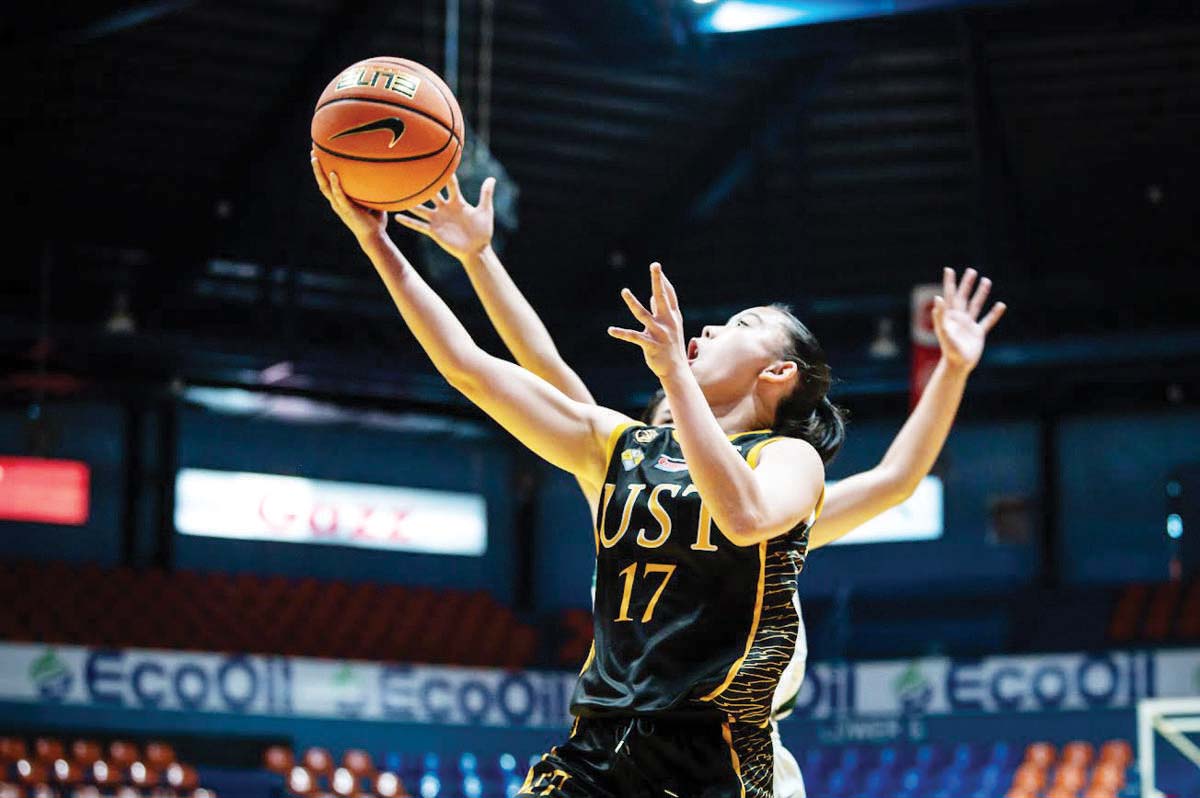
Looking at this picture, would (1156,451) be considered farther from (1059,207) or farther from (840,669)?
(840,669)

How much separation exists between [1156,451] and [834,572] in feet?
14.0

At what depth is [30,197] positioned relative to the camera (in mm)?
16438

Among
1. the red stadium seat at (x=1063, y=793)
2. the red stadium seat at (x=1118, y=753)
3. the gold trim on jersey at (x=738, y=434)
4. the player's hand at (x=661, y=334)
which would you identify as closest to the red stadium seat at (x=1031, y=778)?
the red stadium seat at (x=1063, y=793)

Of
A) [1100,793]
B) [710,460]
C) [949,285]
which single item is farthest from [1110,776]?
[710,460]

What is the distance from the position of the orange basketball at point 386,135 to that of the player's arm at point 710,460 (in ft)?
2.62

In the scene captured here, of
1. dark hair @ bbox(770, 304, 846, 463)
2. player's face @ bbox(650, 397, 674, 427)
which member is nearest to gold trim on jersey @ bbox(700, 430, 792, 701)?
dark hair @ bbox(770, 304, 846, 463)

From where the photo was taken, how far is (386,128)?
146 inches

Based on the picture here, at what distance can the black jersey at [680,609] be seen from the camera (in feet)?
10.3

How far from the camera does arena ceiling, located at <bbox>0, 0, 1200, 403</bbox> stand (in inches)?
573

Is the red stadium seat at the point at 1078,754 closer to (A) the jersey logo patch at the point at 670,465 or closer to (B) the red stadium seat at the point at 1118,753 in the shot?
(B) the red stadium seat at the point at 1118,753

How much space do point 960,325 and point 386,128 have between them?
5.64 ft

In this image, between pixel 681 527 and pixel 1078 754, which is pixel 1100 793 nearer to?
pixel 1078 754

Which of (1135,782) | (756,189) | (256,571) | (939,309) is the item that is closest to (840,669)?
(1135,782)

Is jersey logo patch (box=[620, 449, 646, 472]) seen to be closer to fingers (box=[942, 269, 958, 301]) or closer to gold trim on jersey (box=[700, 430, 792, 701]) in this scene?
gold trim on jersey (box=[700, 430, 792, 701])
